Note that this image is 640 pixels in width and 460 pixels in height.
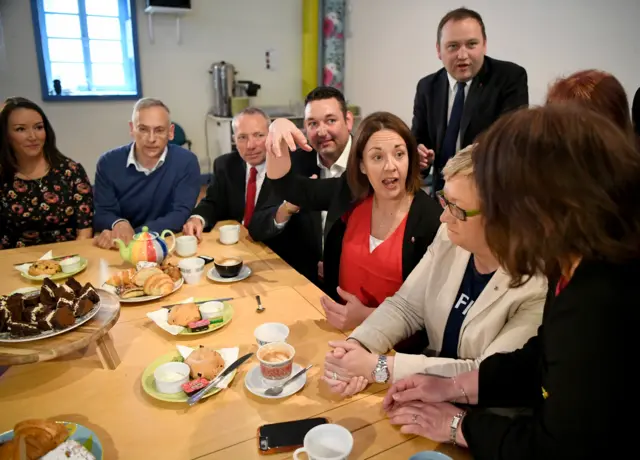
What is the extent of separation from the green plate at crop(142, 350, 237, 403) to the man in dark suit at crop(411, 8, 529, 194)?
1.74 m

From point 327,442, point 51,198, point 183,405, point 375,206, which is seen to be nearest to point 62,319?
point 183,405

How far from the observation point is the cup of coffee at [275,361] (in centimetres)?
115

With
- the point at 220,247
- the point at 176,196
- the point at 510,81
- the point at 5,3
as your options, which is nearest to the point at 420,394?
the point at 220,247

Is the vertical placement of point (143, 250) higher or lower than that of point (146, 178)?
lower

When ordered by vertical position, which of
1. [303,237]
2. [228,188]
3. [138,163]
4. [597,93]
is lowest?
[303,237]

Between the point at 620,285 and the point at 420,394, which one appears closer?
the point at 620,285

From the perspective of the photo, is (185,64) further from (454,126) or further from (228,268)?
(228,268)

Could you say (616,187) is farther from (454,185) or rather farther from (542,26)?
(542,26)

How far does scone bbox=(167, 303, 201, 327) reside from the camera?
1448 millimetres

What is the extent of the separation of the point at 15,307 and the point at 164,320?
15.7 inches

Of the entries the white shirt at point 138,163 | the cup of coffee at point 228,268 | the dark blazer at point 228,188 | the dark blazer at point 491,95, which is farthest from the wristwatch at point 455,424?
the white shirt at point 138,163

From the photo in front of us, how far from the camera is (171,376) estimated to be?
119 centimetres

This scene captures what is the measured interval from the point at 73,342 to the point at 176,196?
1.62m

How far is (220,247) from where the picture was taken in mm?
2236
